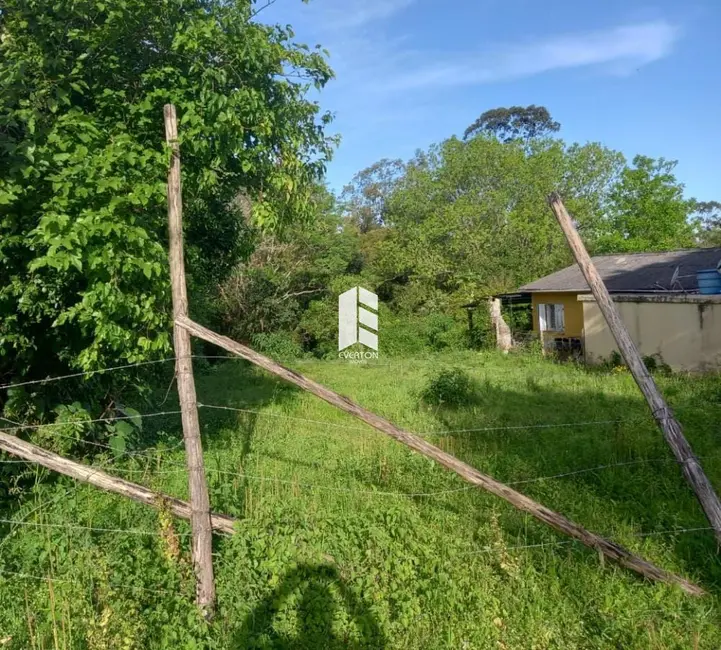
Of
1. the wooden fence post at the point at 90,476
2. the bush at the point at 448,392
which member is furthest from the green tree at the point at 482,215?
the wooden fence post at the point at 90,476

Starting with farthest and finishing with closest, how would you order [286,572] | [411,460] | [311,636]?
1. [411,460]
2. [286,572]
3. [311,636]

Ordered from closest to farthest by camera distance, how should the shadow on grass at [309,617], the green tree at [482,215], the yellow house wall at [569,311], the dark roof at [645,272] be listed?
the shadow on grass at [309,617] → the dark roof at [645,272] → the yellow house wall at [569,311] → the green tree at [482,215]

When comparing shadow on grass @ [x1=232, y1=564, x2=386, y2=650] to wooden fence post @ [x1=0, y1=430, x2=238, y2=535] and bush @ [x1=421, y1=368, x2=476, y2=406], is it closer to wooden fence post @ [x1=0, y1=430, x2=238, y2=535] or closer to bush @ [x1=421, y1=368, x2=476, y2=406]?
wooden fence post @ [x1=0, y1=430, x2=238, y2=535]

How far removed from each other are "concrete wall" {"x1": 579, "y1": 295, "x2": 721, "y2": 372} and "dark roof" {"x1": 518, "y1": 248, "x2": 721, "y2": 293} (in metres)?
0.96

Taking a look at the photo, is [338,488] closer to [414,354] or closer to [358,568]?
[358,568]

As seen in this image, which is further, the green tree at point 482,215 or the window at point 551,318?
the green tree at point 482,215

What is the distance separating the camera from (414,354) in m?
19.2

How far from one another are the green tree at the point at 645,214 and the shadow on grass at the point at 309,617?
2752cm

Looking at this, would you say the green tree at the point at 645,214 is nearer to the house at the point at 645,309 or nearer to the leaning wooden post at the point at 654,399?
the house at the point at 645,309

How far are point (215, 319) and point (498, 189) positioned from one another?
1486cm

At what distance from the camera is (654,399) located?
3.21 metres

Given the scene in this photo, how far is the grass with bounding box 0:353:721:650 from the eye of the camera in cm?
302

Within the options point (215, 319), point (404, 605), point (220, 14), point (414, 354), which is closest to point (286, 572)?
point (404, 605)

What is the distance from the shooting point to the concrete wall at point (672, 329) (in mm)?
11422
